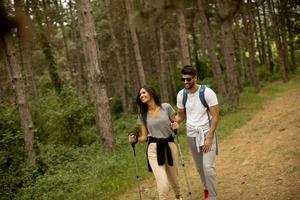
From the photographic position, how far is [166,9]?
5.87 meters

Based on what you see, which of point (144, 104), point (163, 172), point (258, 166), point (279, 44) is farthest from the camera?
point (279, 44)

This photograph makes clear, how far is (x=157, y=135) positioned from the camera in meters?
6.98

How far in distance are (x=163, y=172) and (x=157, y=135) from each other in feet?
1.91

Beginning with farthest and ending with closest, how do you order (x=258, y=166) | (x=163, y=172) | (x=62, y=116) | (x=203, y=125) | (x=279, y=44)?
(x=279, y=44), (x=62, y=116), (x=258, y=166), (x=163, y=172), (x=203, y=125)

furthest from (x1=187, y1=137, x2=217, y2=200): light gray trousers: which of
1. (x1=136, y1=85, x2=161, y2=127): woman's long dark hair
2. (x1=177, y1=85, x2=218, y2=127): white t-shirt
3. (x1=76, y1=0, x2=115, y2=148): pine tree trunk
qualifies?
(x1=76, y1=0, x2=115, y2=148): pine tree trunk

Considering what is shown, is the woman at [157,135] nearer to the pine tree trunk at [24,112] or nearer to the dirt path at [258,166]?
the dirt path at [258,166]

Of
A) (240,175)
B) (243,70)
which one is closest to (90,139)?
(240,175)

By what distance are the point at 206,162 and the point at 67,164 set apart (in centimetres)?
650

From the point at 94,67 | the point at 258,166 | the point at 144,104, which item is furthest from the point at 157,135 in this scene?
the point at 94,67

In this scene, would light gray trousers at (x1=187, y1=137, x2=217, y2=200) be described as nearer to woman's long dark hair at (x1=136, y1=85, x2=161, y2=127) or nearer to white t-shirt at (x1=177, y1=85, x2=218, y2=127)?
white t-shirt at (x1=177, y1=85, x2=218, y2=127)

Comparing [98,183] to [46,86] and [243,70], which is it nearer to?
[46,86]

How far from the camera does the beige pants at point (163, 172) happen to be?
6.78 metres

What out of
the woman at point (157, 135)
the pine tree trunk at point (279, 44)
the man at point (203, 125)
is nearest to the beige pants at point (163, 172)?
the woman at point (157, 135)

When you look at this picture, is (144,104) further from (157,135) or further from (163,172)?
(163,172)
